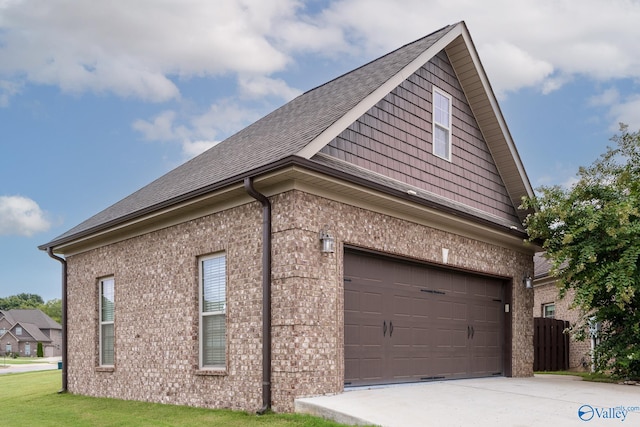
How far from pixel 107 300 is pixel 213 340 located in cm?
459

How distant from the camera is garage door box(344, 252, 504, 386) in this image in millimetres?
11062

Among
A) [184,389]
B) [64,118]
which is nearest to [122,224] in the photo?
[184,389]

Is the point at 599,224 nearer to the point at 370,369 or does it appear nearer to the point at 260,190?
the point at 370,369

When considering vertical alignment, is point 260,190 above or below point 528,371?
above

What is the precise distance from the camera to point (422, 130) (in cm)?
1363

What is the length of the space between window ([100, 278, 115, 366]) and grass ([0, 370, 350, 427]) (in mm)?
950

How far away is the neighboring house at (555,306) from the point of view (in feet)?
69.1

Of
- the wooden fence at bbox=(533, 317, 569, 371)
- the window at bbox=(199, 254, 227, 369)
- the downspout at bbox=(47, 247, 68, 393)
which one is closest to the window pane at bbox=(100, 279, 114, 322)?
the downspout at bbox=(47, 247, 68, 393)

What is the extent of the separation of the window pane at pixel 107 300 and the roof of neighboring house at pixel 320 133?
1234mm

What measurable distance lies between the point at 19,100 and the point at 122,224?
86.3 ft

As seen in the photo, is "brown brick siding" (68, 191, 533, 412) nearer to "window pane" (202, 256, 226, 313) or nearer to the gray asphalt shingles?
"window pane" (202, 256, 226, 313)

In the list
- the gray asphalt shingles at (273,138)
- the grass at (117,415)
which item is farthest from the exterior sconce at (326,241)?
the grass at (117,415)

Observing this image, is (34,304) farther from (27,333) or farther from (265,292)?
(265,292)

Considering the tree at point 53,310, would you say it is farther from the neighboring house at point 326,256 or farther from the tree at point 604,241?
the tree at point 604,241
